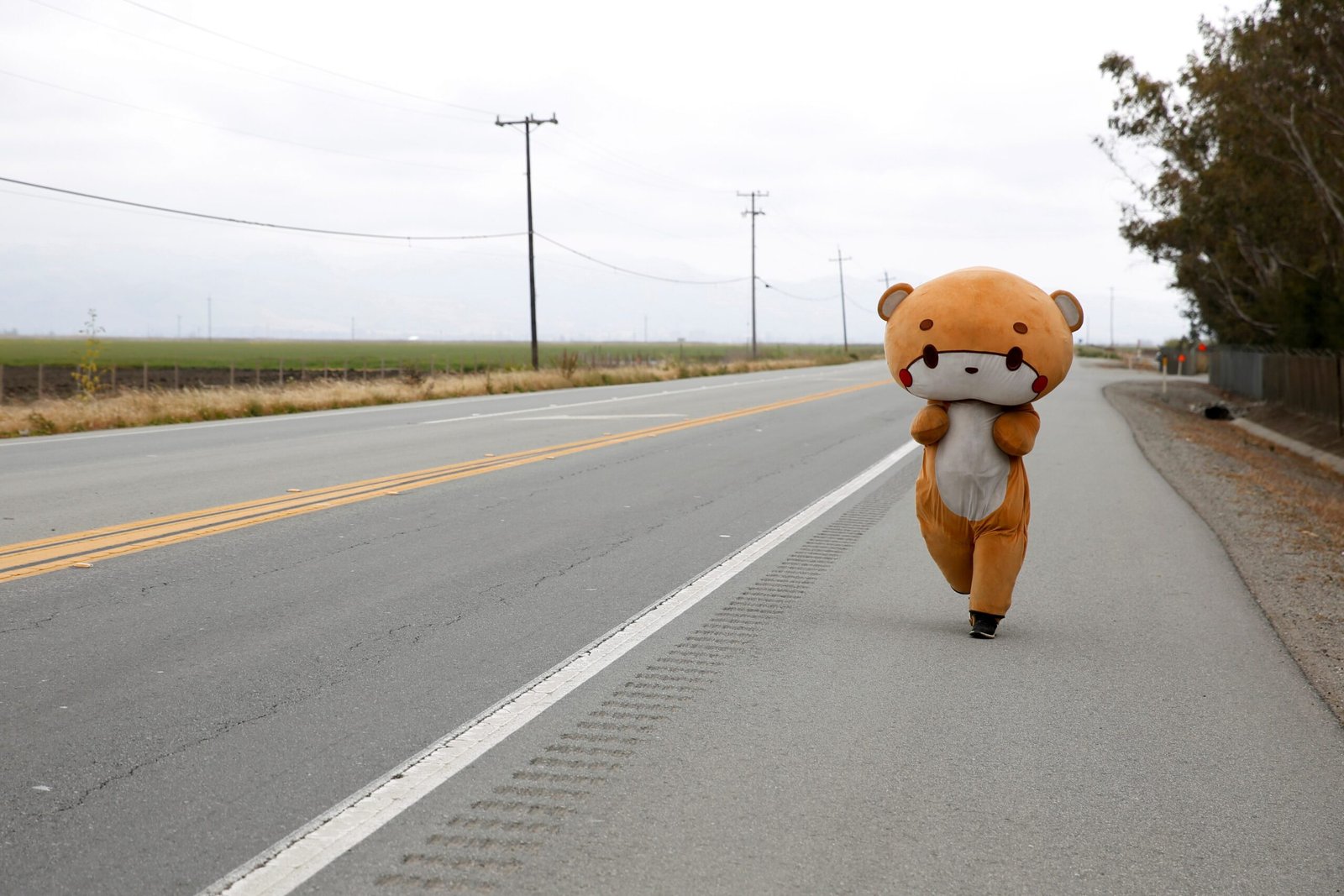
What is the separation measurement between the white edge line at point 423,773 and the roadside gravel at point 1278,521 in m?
2.97

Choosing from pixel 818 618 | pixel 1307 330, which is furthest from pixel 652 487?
pixel 1307 330

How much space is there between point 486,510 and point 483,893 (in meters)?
6.89

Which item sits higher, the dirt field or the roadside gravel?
the dirt field

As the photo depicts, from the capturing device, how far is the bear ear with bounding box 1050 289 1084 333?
239 inches

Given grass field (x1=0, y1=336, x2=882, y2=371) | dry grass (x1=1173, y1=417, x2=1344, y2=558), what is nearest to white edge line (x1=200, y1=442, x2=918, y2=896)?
dry grass (x1=1173, y1=417, x2=1344, y2=558)

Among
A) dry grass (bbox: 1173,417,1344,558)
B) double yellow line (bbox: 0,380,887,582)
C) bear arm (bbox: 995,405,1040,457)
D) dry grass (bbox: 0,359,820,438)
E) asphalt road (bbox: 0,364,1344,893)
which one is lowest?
dry grass (bbox: 1173,417,1344,558)

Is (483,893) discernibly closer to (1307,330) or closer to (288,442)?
(288,442)

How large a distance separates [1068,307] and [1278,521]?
5821 mm

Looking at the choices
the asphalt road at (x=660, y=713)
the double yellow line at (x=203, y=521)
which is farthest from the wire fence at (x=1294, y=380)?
the double yellow line at (x=203, y=521)

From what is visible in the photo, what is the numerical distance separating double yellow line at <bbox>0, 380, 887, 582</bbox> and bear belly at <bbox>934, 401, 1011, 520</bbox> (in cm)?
495

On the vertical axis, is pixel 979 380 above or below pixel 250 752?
above

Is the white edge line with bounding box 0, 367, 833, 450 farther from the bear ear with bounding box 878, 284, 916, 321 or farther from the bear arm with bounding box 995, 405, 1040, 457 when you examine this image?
the bear arm with bounding box 995, 405, 1040, 457

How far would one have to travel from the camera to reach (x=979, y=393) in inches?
235

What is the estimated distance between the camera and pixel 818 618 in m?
6.48
